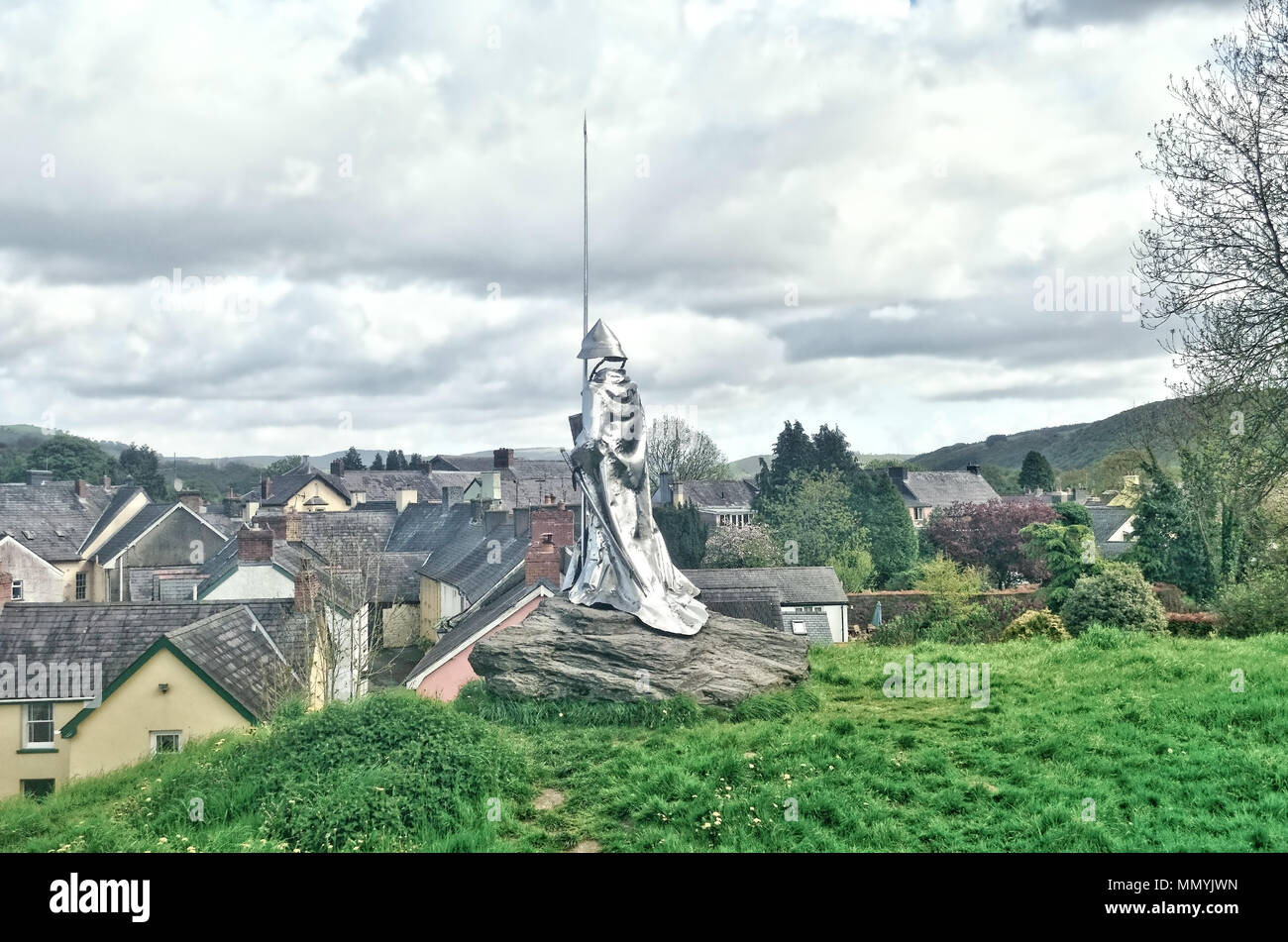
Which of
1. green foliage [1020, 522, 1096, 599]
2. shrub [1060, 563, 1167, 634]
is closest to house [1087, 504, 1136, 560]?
green foliage [1020, 522, 1096, 599]

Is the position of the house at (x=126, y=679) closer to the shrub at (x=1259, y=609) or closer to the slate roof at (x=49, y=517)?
the shrub at (x=1259, y=609)

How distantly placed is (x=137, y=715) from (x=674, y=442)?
6263 centimetres

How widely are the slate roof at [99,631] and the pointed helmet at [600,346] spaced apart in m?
9.78

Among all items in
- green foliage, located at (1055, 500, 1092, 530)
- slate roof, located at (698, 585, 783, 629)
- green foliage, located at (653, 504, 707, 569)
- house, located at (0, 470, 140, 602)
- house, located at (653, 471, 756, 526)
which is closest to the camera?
slate roof, located at (698, 585, 783, 629)

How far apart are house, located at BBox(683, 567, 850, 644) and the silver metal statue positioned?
1692 cm

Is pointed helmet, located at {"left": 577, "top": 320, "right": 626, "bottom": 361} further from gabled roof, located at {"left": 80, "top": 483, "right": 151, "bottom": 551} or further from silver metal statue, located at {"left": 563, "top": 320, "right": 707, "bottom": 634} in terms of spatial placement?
gabled roof, located at {"left": 80, "top": 483, "right": 151, "bottom": 551}

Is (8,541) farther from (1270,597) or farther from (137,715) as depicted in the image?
(1270,597)

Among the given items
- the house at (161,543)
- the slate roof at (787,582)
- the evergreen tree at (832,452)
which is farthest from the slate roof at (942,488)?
the house at (161,543)

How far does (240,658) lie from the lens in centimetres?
1928

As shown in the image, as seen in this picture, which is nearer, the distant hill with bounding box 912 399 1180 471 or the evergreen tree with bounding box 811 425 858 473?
the evergreen tree with bounding box 811 425 858 473

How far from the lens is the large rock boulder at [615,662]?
13.9 metres

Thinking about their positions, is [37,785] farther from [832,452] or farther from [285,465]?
[285,465]

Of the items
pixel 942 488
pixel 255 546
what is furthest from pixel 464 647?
pixel 942 488

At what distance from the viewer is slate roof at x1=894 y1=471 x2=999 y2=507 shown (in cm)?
7581
